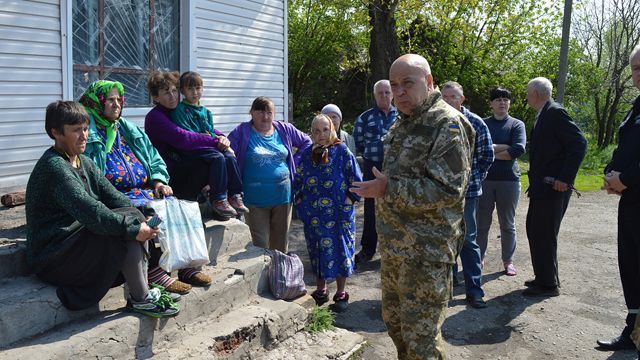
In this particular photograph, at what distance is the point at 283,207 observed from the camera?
5.06 m

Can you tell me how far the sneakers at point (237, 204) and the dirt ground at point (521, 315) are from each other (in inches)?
49.9

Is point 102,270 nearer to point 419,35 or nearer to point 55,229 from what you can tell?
point 55,229

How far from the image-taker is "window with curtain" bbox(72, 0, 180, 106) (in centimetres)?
589

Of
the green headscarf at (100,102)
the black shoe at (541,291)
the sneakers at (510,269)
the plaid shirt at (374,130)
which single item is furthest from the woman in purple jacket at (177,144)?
the sneakers at (510,269)

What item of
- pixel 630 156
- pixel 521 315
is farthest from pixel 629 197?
pixel 521 315

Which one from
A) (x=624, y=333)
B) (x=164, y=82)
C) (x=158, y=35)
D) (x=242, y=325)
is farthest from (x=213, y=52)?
(x=624, y=333)

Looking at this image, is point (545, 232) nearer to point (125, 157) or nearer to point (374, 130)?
point (374, 130)

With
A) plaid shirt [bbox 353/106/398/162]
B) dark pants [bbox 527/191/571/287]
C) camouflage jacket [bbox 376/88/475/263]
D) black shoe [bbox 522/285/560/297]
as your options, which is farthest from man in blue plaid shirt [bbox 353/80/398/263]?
camouflage jacket [bbox 376/88/475/263]

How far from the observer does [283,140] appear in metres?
5.16

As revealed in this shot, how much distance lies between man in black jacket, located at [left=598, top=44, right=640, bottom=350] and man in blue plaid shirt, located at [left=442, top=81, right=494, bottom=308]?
1050 mm

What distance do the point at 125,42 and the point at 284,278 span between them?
3.51m

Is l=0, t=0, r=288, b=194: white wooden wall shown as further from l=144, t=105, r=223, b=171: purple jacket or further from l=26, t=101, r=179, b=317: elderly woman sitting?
l=26, t=101, r=179, b=317: elderly woman sitting

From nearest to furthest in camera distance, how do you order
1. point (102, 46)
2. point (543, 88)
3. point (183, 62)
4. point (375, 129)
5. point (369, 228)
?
point (543, 88), point (102, 46), point (375, 129), point (369, 228), point (183, 62)

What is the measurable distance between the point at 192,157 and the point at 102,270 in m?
1.56
